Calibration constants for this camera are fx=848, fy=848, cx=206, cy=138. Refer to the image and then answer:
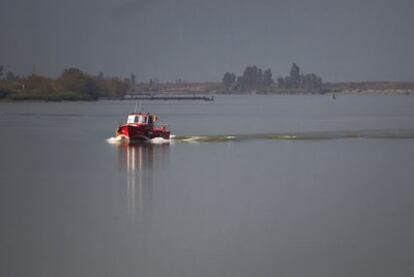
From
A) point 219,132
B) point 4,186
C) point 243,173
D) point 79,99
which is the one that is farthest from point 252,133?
point 79,99

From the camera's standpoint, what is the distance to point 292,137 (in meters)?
31.2

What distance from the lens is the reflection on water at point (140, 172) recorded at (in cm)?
1441

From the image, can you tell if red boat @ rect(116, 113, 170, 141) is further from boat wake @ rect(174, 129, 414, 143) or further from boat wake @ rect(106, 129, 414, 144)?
boat wake @ rect(174, 129, 414, 143)

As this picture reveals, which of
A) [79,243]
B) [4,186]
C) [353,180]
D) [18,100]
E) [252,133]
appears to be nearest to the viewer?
[79,243]

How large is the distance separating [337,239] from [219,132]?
23.3 meters

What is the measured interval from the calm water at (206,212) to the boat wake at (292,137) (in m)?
4.45

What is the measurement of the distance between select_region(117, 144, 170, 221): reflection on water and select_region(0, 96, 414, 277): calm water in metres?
0.03

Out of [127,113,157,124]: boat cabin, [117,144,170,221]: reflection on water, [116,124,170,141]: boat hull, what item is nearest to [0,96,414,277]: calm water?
[117,144,170,221]: reflection on water

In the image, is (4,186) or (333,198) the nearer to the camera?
(333,198)

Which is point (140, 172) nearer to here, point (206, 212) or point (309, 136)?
point (206, 212)

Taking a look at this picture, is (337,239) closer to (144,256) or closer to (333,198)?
(144,256)

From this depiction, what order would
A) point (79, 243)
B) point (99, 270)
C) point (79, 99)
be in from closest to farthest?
point (99, 270) < point (79, 243) < point (79, 99)

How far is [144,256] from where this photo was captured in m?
10.4

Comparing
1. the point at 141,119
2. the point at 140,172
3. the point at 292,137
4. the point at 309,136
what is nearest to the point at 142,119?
the point at 141,119
